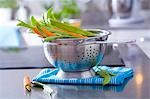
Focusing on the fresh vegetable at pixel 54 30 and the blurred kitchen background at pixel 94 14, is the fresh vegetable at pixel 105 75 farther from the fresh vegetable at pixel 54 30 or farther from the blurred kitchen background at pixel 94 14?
the blurred kitchen background at pixel 94 14

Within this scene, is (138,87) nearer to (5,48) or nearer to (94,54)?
(94,54)

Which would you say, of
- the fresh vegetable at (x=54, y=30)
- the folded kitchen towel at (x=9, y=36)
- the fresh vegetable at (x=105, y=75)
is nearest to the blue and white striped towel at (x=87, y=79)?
the fresh vegetable at (x=105, y=75)

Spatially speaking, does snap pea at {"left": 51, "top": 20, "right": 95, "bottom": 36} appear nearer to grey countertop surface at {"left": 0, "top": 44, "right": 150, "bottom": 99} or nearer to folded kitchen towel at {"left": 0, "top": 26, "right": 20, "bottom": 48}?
grey countertop surface at {"left": 0, "top": 44, "right": 150, "bottom": 99}

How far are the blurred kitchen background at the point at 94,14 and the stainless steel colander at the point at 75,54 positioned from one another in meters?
1.69

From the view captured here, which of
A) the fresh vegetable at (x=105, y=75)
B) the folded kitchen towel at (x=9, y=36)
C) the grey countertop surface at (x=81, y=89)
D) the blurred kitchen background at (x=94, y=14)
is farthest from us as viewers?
the blurred kitchen background at (x=94, y=14)

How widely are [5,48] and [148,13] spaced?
5.86ft

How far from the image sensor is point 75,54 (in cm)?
109

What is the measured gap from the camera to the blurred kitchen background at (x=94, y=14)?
2.84 m

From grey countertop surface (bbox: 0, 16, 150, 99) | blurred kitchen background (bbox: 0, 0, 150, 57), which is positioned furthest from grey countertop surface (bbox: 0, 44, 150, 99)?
blurred kitchen background (bbox: 0, 0, 150, 57)

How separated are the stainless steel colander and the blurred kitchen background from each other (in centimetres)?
169

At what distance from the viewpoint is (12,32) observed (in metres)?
2.77

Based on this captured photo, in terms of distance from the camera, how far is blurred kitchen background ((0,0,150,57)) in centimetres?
284

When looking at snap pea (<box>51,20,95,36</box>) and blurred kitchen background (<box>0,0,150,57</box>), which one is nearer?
snap pea (<box>51,20,95,36</box>)

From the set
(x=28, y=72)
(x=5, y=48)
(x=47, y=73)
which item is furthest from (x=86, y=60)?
(x=5, y=48)
